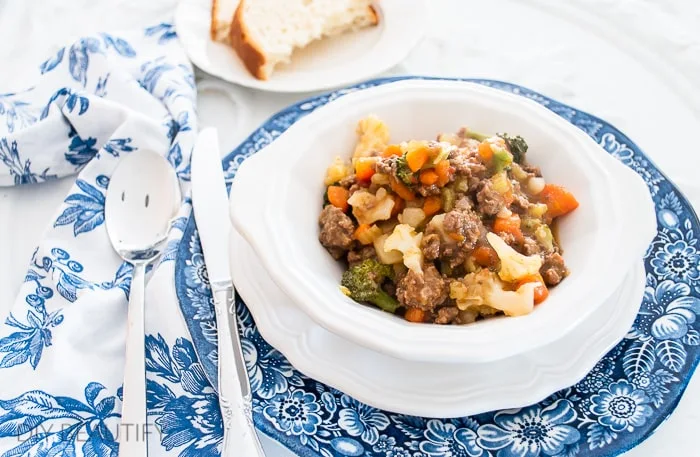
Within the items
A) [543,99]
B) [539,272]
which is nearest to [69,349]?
[539,272]

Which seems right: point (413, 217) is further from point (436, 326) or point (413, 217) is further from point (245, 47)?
point (245, 47)

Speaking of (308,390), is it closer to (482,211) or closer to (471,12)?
(482,211)

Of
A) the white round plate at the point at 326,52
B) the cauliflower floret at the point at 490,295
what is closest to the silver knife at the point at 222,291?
the white round plate at the point at 326,52

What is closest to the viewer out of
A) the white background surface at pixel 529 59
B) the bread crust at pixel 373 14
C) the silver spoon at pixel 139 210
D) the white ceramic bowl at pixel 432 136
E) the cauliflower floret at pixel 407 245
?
the white ceramic bowl at pixel 432 136

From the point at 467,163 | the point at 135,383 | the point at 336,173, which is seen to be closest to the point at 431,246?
the point at 467,163

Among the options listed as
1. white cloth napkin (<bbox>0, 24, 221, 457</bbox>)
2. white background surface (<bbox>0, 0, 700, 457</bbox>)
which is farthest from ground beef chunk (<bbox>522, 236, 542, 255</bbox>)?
white cloth napkin (<bbox>0, 24, 221, 457</bbox>)

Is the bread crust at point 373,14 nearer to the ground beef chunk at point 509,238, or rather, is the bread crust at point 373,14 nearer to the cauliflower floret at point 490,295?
the ground beef chunk at point 509,238
